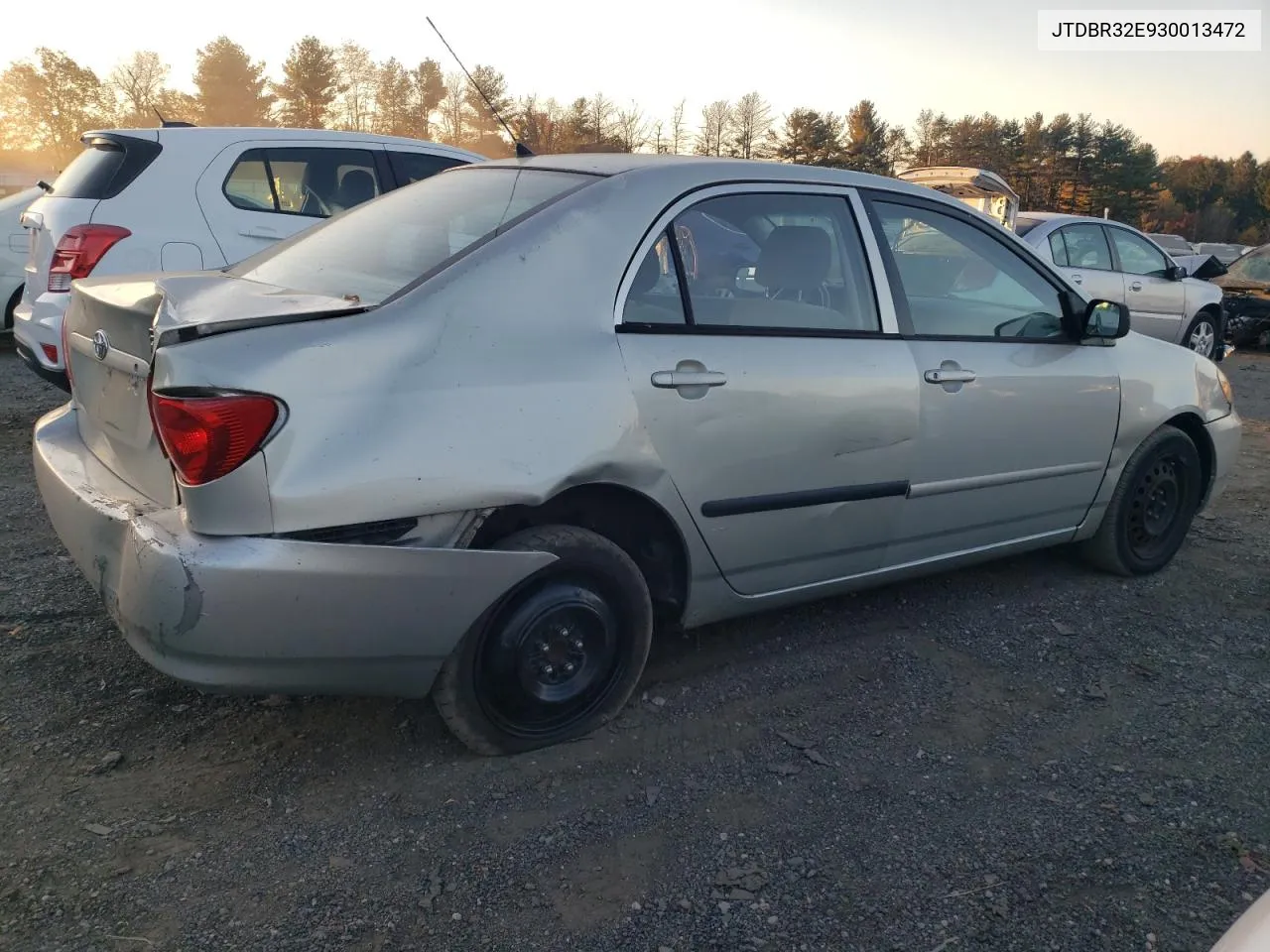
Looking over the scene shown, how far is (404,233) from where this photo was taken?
294cm

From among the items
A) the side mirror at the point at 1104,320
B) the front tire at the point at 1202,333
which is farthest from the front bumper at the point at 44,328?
the front tire at the point at 1202,333

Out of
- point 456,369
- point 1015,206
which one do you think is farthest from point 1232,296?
point 456,369

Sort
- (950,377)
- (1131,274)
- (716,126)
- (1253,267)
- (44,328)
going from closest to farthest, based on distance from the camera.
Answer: (950,377), (44,328), (1131,274), (1253,267), (716,126)

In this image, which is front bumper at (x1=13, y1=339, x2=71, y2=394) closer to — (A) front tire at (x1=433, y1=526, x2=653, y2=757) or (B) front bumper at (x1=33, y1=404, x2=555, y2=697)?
(B) front bumper at (x1=33, y1=404, x2=555, y2=697)

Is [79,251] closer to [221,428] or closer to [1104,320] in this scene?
[221,428]

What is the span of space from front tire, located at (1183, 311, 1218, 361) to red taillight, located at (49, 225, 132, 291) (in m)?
10.1

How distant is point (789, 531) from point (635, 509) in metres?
0.52

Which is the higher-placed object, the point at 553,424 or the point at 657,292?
the point at 657,292

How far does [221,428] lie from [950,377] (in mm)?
2281

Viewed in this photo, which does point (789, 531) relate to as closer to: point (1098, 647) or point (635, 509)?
point (635, 509)

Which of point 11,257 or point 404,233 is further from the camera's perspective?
point 11,257

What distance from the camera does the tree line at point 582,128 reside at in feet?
113

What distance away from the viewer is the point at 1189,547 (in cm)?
477

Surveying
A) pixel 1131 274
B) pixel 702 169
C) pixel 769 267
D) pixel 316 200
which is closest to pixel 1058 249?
pixel 1131 274
